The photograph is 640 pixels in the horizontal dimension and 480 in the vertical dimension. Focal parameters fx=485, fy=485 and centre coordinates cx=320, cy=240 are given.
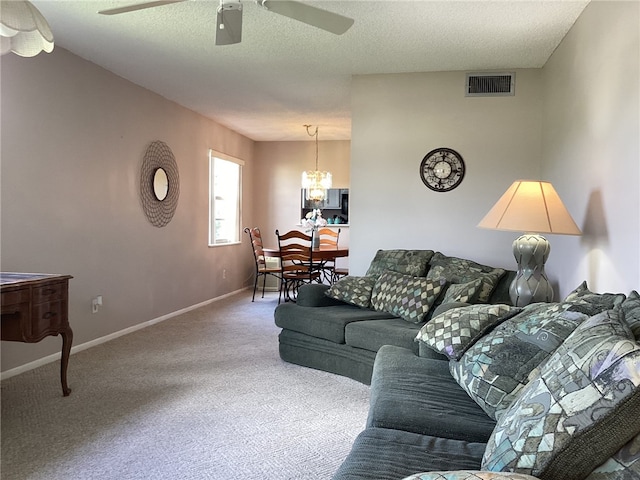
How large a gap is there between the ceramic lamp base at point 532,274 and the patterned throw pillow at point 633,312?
4.41 feet

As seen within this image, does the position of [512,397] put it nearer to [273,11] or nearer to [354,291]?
[273,11]

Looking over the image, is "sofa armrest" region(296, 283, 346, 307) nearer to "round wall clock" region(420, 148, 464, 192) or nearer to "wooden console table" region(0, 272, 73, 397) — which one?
"round wall clock" region(420, 148, 464, 192)

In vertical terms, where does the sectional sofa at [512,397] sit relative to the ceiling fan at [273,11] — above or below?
below

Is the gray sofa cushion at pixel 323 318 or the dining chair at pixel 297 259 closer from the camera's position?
the gray sofa cushion at pixel 323 318

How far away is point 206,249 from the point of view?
21.1ft

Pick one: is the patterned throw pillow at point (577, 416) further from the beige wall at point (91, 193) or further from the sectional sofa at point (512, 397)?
the beige wall at point (91, 193)

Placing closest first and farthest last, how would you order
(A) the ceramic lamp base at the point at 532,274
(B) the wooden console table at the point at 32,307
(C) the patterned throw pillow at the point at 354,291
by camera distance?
(B) the wooden console table at the point at 32,307 < (A) the ceramic lamp base at the point at 532,274 < (C) the patterned throw pillow at the point at 354,291

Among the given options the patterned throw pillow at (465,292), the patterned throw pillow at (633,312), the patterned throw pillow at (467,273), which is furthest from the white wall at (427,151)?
the patterned throw pillow at (633,312)

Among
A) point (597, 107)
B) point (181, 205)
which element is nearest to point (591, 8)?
point (597, 107)

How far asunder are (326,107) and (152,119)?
1971mm

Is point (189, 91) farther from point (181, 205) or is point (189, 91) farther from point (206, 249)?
point (206, 249)

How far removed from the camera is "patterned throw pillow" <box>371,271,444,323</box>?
3.33m

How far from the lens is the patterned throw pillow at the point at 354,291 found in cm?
374

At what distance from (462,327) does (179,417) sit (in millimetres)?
1627
